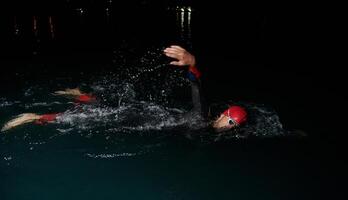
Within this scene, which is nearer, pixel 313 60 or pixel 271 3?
pixel 313 60

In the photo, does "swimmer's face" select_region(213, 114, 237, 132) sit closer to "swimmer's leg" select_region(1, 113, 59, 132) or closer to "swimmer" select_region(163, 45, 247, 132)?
"swimmer" select_region(163, 45, 247, 132)

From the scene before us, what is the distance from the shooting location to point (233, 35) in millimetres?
22891

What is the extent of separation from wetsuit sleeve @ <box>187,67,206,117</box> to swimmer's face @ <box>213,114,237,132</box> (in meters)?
0.41

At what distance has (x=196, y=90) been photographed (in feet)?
21.3

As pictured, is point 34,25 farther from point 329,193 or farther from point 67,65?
point 329,193

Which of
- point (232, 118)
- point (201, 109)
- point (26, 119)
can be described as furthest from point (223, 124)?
point (26, 119)

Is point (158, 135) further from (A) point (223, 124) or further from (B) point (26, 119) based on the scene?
(B) point (26, 119)

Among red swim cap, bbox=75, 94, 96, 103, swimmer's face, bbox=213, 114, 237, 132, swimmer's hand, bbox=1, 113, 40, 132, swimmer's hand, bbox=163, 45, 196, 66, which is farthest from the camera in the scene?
red swim cap, bbox=75, 94, 96, 103

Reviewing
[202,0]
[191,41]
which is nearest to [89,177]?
[191,41]

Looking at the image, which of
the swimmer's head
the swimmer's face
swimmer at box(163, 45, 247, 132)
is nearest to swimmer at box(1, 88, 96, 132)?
swimmer at box(163, 45, 247, 132)

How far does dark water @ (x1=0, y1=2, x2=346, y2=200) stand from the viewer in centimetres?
617

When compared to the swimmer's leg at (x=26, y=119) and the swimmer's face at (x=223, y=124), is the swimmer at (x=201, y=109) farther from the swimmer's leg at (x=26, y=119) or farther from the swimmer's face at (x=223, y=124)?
the swimmer's leg at (x=26, y=119)

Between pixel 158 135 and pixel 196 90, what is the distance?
174cm

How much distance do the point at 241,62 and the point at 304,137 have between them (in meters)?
8.17
